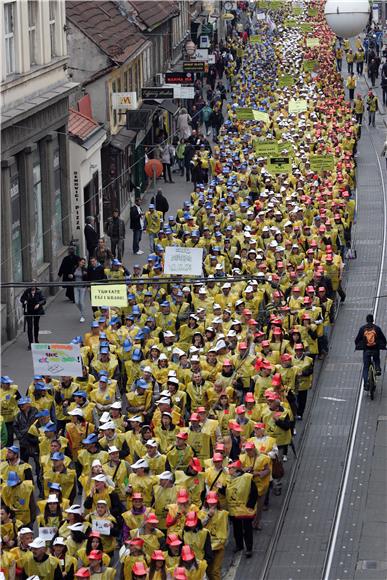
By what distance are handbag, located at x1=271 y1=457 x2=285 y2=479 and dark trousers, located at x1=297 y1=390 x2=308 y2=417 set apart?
3.15 meters

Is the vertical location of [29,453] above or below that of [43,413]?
below

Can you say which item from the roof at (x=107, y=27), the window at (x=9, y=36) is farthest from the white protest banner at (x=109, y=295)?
the roof at (x=107, y=27)

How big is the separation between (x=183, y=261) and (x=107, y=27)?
64.1ft

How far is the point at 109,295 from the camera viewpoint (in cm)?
2584

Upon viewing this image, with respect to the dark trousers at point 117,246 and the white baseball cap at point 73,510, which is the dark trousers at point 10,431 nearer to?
the white baseball cap at point 73,510

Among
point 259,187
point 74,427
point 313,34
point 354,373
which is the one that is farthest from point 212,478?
point 313,34

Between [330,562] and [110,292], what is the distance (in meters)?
7.10

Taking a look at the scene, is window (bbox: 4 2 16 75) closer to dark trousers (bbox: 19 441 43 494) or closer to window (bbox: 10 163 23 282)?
window (bbox: 10 163 23 282)

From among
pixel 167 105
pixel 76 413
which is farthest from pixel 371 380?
pixel 167 105

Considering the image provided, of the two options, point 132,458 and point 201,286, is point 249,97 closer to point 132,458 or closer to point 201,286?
point 201,286

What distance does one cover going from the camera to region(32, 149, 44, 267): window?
113 feet

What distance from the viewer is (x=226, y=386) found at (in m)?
23.4

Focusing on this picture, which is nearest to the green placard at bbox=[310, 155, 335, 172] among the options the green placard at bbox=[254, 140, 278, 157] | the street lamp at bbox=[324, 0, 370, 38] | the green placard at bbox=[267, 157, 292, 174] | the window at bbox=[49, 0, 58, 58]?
the green placard at bbox=[254, 140, 278, 157]

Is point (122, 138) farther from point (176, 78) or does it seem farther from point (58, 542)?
point (58, 542)
